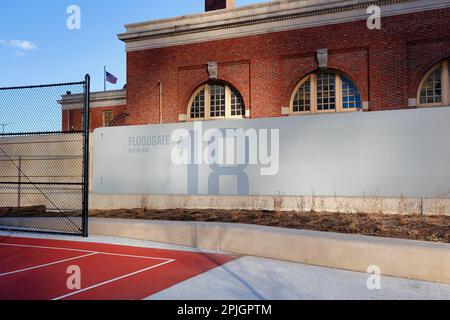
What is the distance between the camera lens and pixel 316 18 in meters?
23.0

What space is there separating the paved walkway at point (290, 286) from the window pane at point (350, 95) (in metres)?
16.4

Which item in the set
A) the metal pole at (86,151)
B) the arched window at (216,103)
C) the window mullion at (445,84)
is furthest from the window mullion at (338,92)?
the metal pole at (86,151)

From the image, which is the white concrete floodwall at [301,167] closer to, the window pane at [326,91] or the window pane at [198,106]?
the window pane at [326,91]

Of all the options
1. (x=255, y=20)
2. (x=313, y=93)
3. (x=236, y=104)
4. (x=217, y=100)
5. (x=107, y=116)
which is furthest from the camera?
(x=107, y=116)

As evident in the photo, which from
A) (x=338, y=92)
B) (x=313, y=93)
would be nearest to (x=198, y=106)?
(x=313, y=93)

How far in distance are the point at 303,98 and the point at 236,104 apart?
162 inches

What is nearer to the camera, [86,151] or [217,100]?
[86,151]

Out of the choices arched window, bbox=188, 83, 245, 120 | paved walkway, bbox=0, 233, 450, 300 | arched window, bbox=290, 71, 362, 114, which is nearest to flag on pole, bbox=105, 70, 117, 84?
arched window, bbox=188, 83, 245, 120

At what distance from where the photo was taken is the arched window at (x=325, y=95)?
22.8m

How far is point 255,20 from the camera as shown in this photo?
2419 cm

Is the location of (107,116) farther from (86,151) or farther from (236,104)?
(86,151)
